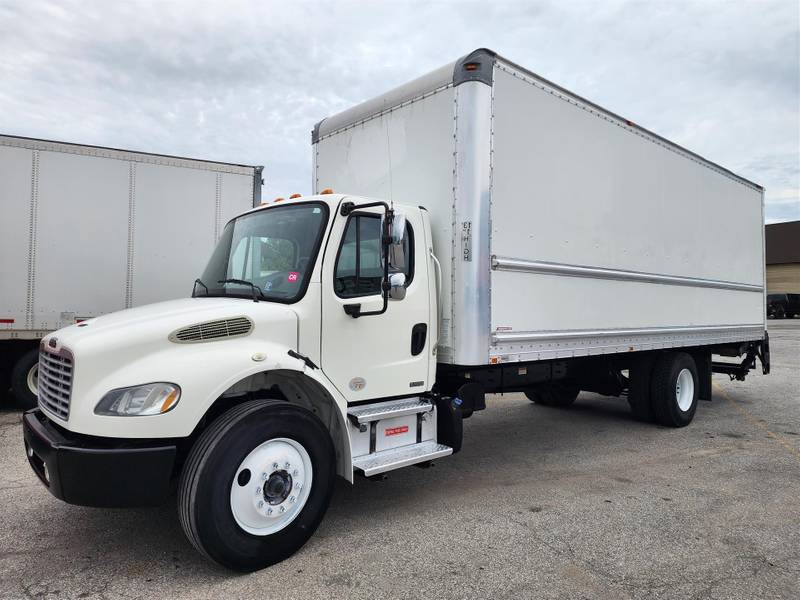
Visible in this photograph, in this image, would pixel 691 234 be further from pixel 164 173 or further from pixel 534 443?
pixel 164 173

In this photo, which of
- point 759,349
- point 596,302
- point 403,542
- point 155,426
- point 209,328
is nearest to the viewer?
point 155,426

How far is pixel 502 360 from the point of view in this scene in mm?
4840

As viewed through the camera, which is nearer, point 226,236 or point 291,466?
point 291,466

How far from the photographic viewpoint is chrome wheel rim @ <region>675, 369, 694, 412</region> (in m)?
7.77

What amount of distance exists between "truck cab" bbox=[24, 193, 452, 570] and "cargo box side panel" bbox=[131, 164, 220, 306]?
15.3 ft

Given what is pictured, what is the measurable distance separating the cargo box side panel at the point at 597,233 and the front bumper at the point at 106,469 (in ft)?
9.09

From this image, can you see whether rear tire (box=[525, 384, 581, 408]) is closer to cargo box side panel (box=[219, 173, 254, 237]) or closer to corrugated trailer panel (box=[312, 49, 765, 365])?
corrugated trailer panel (box=[312, 49, 765, 365])

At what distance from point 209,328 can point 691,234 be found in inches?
260

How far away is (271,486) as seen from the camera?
11.5ft

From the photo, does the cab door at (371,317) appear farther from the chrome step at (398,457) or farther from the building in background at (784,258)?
the building in background at (784,258)

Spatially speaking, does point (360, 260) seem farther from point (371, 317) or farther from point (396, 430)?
point (396, 430)

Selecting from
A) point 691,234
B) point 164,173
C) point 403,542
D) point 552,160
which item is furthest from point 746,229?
point 164,173

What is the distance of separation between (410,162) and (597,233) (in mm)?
2277

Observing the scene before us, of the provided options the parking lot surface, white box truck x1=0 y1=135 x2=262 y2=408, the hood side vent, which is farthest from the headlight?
white box truck x1=0 y1=135 x2=262 y2=408
